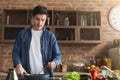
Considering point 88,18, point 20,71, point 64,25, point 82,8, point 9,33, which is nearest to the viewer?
point 20,71

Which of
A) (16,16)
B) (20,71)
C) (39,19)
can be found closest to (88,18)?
(16,16)

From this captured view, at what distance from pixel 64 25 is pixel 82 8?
621mm

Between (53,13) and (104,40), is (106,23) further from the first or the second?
(53,13)

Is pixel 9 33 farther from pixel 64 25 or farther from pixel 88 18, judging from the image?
pixel 88 18

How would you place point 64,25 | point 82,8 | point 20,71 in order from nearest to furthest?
1. point 20,71
2. point 64,25
3. point 82,8

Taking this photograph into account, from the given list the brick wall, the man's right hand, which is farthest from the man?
the brick wall

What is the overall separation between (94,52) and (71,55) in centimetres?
48

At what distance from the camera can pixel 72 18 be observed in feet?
16.2

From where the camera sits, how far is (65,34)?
4785mm

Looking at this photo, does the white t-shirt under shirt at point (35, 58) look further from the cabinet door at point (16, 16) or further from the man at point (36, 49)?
the cabinet door at point (16, 16)

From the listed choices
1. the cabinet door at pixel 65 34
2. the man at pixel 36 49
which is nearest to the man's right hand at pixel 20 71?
the man at pixel 36 49

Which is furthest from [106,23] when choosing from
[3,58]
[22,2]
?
[3,58]

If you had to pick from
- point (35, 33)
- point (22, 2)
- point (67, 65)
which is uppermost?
point (22, 2)

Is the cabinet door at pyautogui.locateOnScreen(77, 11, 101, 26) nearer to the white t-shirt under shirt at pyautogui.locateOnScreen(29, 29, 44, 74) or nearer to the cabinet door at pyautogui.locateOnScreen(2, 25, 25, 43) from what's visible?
the cabinet door at pyautogui.locateOnScreen(2, 25, 25, 43)
